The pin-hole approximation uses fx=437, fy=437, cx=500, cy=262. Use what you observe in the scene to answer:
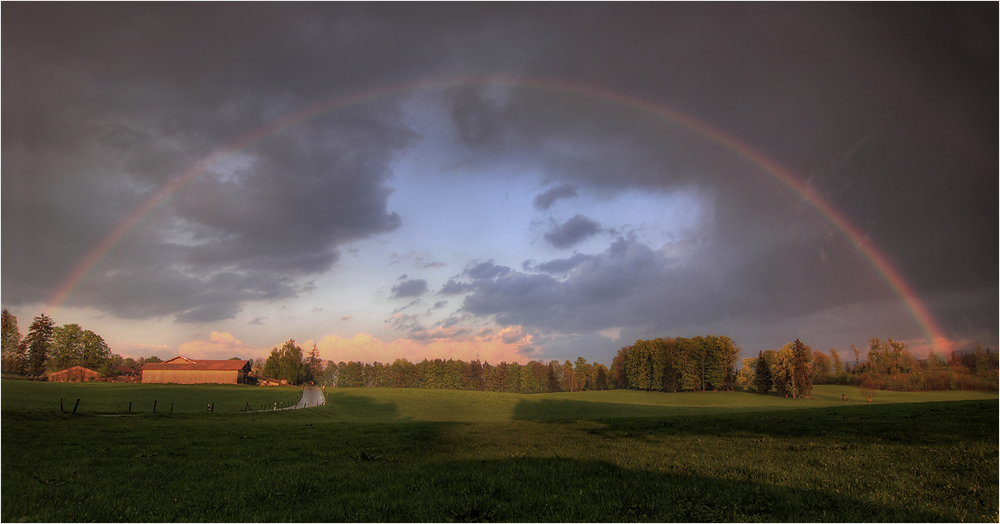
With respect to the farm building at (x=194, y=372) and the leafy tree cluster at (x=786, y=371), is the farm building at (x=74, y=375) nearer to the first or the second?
the farm building at (x=194, y=372)

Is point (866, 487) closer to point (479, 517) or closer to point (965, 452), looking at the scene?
point (965, 452)

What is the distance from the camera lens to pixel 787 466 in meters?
16.2

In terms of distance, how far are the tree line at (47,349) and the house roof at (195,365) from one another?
13285 millimetres

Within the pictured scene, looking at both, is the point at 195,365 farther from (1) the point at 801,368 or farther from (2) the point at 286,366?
(1) the point at 801,368

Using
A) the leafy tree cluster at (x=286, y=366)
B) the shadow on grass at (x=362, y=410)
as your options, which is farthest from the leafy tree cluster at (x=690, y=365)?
the leafy tree cluster at (x=286, y=366)

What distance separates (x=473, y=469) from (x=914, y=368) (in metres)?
183

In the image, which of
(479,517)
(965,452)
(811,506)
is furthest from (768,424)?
(479,517)

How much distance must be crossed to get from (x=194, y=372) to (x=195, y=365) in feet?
11.2

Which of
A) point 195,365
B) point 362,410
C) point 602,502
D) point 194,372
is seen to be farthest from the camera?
point 195,365

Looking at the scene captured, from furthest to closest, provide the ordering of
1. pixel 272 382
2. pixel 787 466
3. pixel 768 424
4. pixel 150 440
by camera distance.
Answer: pixel 272 382
pixel 768 424
pixel 150 440
pixel 787 466

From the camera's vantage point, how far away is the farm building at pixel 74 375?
131500 millimetres

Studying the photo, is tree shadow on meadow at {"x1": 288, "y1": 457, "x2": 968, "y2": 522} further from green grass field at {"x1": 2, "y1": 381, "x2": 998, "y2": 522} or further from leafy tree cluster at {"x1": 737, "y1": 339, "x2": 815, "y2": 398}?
leafy tree cluster at {"x1": 737, "y1": 339, "x2": 815, "y2": 398}

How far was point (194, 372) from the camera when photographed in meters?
154

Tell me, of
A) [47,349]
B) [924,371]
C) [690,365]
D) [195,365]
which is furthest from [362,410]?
[924,371]
